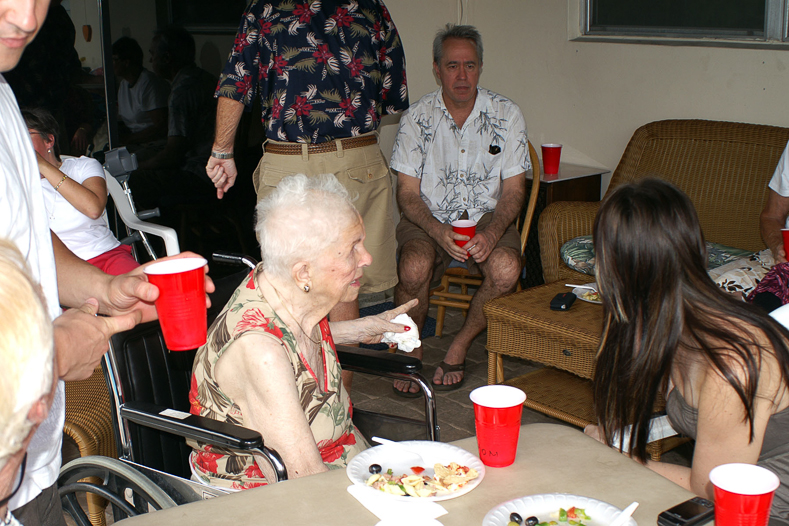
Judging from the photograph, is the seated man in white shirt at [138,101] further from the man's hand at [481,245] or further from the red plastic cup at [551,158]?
the red plastic cup at [551,158]

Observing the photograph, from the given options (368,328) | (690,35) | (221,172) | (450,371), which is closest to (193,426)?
(368,328)

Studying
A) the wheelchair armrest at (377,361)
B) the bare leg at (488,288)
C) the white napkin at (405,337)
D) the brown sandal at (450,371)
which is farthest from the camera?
the bare leg at (488,288)

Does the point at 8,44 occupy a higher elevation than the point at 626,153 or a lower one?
higher

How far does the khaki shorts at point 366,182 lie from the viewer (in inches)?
135

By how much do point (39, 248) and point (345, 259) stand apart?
0.81 m

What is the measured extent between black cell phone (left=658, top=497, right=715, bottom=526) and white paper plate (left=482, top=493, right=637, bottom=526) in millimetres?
58

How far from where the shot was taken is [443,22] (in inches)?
207

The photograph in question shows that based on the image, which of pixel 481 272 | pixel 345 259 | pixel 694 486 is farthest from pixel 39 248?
pixel 481 272

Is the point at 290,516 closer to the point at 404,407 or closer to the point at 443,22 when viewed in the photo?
the point at 404,407

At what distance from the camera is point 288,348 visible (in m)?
1.92

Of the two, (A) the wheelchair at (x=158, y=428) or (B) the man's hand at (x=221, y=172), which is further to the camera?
(B) the man's hand at (x=221, y=172)

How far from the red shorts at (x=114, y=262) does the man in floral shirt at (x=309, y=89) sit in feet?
2.02

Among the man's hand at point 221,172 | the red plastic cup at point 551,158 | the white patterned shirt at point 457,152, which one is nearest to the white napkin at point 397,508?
the man's hand at point 221,172

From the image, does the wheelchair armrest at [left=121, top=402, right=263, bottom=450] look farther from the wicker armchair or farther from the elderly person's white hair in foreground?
the wicker armchair
